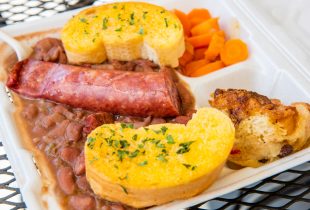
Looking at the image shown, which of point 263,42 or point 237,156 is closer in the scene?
point 237,156

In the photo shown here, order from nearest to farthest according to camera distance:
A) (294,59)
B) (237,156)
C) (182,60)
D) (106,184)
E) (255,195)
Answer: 1. (106,184)
2. (255,195)
3. (237,156)
4. (294,59)
5. (182,60)

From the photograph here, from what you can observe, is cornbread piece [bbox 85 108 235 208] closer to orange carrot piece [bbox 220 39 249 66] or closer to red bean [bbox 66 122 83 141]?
red bean [bbox 66 122 83 141]

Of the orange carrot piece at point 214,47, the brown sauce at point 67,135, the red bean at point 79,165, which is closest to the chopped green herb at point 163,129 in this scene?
the brown sauce at point 67,135

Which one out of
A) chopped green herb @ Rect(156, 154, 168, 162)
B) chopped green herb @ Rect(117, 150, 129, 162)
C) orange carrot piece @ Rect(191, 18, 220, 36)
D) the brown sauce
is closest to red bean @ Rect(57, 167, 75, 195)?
the brown sauce

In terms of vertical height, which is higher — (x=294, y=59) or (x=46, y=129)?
(x=294, y=59)

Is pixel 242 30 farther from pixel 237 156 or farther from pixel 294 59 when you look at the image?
pixel 237 156

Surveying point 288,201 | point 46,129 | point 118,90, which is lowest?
point 288,201

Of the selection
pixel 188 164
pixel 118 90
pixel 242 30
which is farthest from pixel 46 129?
pixel 242 30
